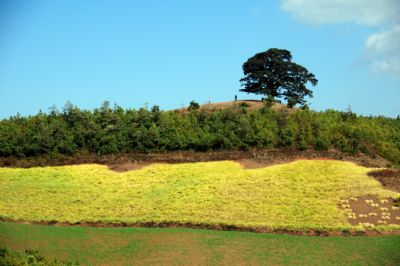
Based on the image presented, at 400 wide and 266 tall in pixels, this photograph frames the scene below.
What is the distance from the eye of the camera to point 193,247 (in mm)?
21016

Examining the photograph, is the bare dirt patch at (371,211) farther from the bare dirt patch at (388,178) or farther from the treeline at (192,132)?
the treeline at (192,132)

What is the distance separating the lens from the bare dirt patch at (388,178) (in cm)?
2816

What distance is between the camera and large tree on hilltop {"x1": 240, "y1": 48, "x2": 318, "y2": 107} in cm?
4803

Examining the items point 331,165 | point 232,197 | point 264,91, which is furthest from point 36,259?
point 264,91

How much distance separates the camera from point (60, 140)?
38125mm

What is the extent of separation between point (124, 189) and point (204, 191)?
4.68 meters

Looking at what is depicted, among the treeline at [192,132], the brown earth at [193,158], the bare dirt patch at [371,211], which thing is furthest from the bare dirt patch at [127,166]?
the bare dirt patch at [371,211]

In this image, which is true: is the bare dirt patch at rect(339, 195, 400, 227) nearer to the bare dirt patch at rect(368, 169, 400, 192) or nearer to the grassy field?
the bare dirt patch at rect(368, 169, 400, 192)

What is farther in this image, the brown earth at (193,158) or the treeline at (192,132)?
the treeline at (192,132)

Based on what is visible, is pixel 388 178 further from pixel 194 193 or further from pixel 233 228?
pixel 194 193

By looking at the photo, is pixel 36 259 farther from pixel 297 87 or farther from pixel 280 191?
pixel 297 87

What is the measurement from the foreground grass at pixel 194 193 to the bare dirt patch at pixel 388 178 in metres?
0.48

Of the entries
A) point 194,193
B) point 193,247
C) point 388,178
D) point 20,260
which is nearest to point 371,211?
point 388,178

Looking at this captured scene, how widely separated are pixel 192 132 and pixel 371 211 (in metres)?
15.5
